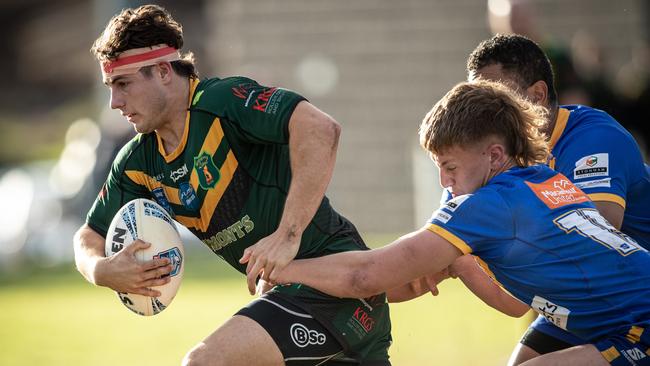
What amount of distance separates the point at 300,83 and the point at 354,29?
1.36 meters

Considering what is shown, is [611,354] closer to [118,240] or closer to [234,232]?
[234,232]

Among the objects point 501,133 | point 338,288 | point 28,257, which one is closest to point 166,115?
point 338,288

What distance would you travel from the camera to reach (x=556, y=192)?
14.4 ft

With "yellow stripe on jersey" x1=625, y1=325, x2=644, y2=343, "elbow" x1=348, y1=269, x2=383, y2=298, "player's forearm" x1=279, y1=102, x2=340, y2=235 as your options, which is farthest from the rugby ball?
"yellow stripe on jersey" x1=625, y1=325, x2=644, y2=343

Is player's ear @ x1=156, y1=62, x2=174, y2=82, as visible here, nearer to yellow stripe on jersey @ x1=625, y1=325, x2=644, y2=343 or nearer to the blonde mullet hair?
the blonde mullet hair

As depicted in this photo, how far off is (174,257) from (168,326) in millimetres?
6165

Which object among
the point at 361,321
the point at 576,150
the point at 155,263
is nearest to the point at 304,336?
the point at 361,321

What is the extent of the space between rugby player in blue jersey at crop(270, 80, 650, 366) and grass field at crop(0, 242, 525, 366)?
3753 millimetres

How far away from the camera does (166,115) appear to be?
5238 mm

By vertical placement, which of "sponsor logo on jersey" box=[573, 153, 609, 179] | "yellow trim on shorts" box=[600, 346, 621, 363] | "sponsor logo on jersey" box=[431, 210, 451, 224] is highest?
"sponsor logo on jersey" box=[431, 210, 451, 224]

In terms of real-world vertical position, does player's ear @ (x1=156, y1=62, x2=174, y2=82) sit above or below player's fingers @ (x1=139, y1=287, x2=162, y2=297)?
above

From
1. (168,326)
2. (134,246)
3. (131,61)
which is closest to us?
(134,246)

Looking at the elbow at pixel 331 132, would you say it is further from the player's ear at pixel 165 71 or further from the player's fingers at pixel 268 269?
the player's ear at pixel 165 71

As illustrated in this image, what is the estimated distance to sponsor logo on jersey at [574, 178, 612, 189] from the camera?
16.4ft
